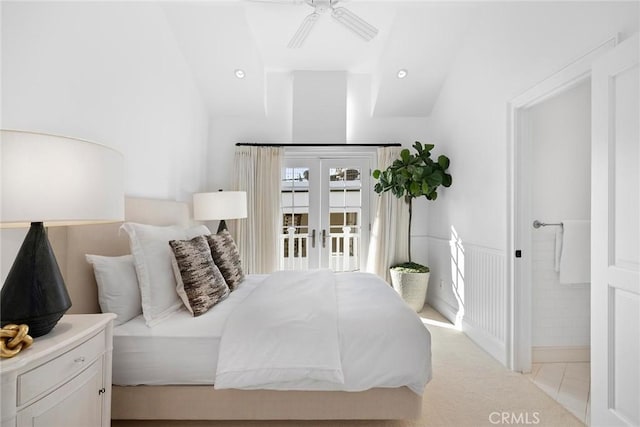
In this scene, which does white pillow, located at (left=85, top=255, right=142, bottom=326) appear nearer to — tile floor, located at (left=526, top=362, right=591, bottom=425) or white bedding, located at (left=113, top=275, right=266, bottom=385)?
white bedding, located at (left=113, top=275, right=266, bottom=385)

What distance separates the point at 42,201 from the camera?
3.33ft

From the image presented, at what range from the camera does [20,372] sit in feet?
3.06

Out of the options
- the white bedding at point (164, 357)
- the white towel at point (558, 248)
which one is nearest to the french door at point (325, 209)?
the white towel at point (558, 248)

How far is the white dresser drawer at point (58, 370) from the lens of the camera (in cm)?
95

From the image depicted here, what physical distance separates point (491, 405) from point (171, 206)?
293cm

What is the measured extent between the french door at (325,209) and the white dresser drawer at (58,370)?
3.08 metres

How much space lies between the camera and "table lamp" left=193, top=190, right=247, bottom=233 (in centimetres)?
332

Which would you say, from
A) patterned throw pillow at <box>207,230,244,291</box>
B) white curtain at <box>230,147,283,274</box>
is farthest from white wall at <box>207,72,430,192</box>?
patterned throw pillow at <box>207,230,244,291</box>

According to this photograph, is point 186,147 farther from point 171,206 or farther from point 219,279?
point 219,279

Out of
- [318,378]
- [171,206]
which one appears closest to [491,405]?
[318,378]

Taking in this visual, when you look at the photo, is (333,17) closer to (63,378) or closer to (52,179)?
(52,179)

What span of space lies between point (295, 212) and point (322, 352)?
292 cm

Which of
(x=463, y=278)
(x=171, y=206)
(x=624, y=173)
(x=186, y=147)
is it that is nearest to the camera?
(x=624, y=173)

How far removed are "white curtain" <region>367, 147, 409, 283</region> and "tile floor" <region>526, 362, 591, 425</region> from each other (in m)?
1.91
